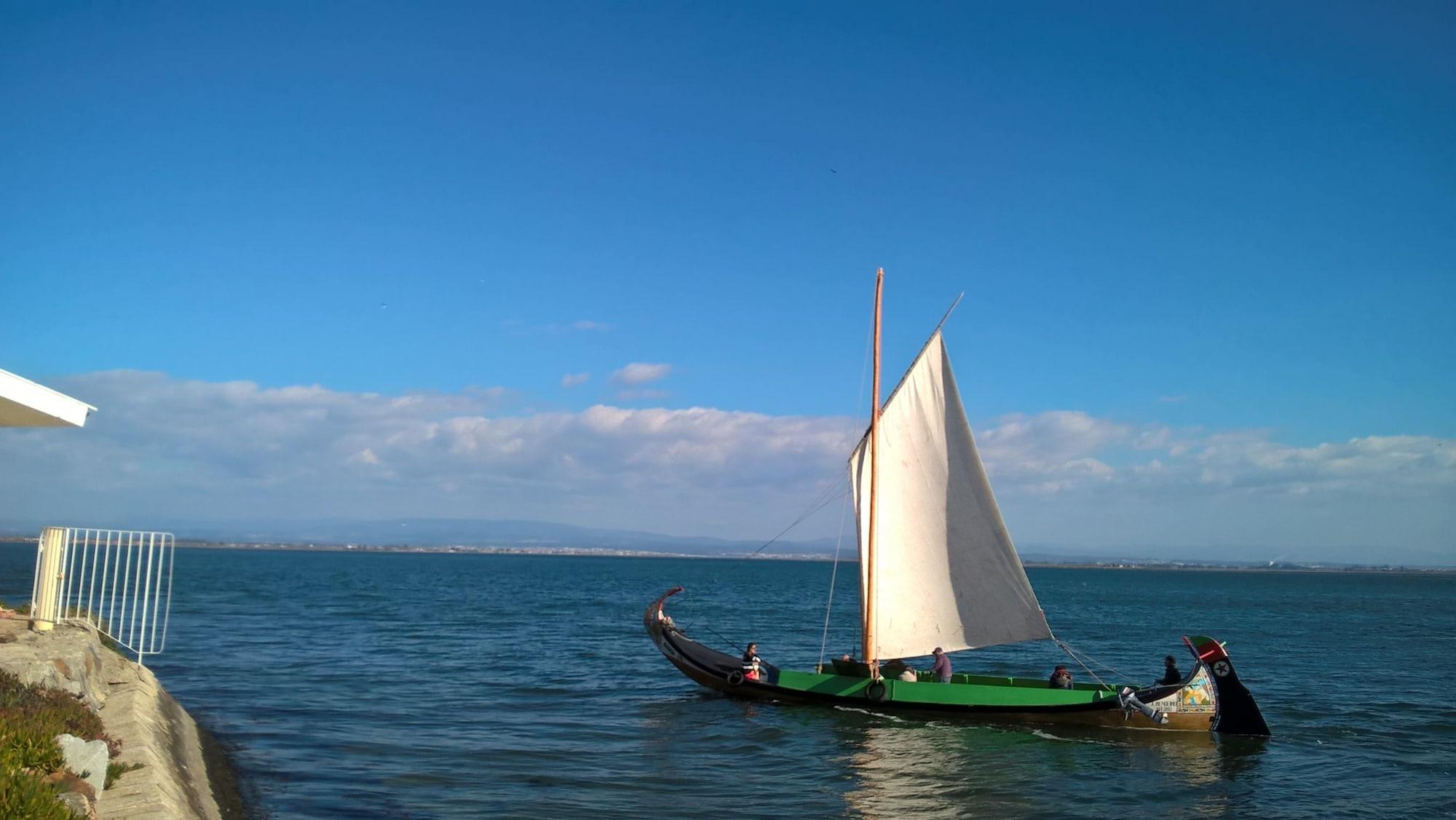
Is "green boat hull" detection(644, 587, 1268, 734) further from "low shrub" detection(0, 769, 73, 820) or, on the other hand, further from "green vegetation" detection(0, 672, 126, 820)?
"low shrub" detection(0, 769, 73, 820)

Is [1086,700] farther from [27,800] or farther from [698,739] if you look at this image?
[27,800]

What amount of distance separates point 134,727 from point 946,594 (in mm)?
18633

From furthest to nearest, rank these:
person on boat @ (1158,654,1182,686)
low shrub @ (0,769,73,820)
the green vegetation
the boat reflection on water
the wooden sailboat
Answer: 1. person on boat @ (1158,654,1182,686)
2. the wooden sailboat
3. the boat reflection on water
4. the green vegetation
5. low shrub @ (0,769,73,820)

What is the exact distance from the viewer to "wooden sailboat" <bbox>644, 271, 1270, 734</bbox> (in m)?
25.6

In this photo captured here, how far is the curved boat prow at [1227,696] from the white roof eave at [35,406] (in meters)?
24.5

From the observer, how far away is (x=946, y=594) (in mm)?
26906

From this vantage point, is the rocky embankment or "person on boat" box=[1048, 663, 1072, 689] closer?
the rocky embankment

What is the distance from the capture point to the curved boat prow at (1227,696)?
83.0 ft

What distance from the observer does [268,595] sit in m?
74.6

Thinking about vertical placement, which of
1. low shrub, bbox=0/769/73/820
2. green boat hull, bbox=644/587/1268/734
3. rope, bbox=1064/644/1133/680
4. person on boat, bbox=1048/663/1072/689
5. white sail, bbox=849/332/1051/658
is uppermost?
white sail, bbox=849/332/1051/658

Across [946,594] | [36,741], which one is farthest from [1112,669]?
[36,741]

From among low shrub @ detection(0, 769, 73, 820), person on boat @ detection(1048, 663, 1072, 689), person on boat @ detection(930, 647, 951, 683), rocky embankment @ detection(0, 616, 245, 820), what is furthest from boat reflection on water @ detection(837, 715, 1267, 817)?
low shrub @ detection(0, 769, 73, 820)

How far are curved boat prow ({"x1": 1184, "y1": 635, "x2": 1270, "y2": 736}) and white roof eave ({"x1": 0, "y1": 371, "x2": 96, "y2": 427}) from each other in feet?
80.3

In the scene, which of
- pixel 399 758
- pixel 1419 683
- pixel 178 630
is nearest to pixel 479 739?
pixel 399 758
